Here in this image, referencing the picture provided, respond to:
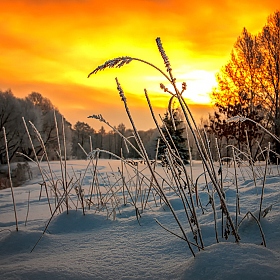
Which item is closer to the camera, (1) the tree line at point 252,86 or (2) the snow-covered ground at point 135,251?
(2) the snow-covered ground at point 135,251

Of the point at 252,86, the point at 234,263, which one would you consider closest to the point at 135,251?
the point at 234,263

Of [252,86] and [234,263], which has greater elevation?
[252,86]

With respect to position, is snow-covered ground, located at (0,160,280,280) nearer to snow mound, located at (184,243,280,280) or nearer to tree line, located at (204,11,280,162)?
snow mound, located at (184,243,280,280)

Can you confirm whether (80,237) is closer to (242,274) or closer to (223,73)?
(242,274)

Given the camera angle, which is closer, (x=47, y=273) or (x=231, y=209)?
(x=47, y=273)

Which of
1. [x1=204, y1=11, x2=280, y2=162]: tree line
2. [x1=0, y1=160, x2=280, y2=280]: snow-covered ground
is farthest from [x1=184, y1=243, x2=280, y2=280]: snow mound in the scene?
[x1=204, y1=11, x2=280, y2=162]: tree line

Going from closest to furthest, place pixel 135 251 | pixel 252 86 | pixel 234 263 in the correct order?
pixel 234 263 → pixel 135 251 → pixel 252 86

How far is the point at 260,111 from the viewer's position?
46.3ft

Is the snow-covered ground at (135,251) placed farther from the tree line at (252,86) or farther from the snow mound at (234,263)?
the tree line at (252,86)

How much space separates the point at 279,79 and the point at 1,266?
14.3 meters

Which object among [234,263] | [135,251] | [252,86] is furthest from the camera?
[252,86]

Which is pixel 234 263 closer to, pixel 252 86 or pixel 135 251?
pixel 135 251

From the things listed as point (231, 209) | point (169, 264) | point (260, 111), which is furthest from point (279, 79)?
point (169, 264)

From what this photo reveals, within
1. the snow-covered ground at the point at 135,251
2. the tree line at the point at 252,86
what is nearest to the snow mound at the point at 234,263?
the snow-covered ground at the point at 135,251
